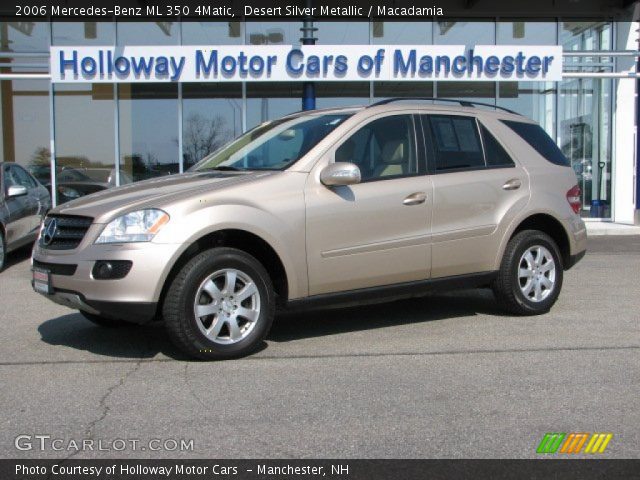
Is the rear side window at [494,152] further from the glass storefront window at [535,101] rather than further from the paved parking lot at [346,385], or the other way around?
the glass storefront window at [535,101]

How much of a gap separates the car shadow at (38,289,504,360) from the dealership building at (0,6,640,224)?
327 inches

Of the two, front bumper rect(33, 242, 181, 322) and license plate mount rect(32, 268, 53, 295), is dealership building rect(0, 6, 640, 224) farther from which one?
front bumper rect(33, 242, 181, 322)

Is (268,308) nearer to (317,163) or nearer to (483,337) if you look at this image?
(317,163)

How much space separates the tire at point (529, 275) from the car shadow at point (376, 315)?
0.37m

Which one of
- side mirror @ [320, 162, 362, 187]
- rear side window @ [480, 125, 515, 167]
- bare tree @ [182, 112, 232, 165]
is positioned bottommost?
side mirror @ [320, 162, 362, 187]

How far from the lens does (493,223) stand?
6375 mm

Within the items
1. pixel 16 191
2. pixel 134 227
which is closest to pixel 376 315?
pixel 134 227

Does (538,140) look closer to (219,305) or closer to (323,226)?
(323,226)

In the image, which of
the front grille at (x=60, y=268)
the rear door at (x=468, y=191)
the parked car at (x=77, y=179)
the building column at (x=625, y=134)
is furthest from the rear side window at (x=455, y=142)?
the building column at (x=625, y=134)

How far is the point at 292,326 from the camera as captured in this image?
21.3 ft

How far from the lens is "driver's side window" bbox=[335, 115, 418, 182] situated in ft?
19.0

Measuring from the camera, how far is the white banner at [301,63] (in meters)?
13.8

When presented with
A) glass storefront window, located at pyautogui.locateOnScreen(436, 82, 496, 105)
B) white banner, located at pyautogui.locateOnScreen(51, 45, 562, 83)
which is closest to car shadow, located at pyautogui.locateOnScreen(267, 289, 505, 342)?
white banner, located at pyautogui.locateOnScreen(51, 45, 562, 83)
